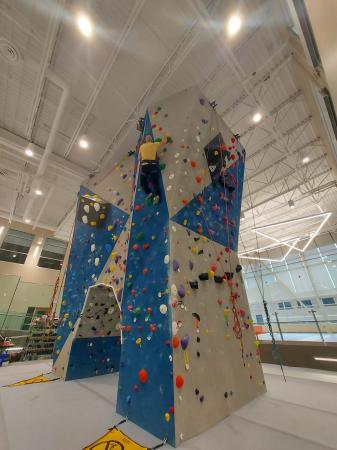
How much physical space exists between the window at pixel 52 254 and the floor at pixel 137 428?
10.7 metres

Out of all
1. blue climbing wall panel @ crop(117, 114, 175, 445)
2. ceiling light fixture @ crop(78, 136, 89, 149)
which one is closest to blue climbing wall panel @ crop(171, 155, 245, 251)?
blue climbing wall panel @ crop(117, 114, 175, 445)

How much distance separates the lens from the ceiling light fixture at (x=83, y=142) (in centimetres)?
621

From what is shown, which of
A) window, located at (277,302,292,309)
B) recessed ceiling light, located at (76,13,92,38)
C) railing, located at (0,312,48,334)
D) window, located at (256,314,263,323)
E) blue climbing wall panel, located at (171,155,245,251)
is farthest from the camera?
window, located at (256,314,263,323)

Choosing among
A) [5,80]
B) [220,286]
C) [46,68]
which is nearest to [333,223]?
[220,286]

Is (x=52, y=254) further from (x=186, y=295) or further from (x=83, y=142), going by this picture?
(x=186, y=295)

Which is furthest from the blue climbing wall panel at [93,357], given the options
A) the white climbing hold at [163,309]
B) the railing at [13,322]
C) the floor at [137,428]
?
the railing at [13,322]

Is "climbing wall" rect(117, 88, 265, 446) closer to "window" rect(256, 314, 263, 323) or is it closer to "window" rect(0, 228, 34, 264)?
"window" rect(0, 228, 34, 264)

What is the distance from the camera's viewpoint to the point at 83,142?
6324mm

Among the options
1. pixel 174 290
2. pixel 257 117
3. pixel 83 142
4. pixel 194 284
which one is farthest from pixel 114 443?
pixel 83 142

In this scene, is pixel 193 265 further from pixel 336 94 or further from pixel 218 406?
pixel 336 94

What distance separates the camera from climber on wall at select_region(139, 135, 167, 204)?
2512mm

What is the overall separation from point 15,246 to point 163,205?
12519 mm

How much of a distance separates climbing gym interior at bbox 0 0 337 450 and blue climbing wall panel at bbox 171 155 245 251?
30mm

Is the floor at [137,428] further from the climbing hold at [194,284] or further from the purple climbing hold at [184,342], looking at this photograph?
the climbing hold at [194,284]
